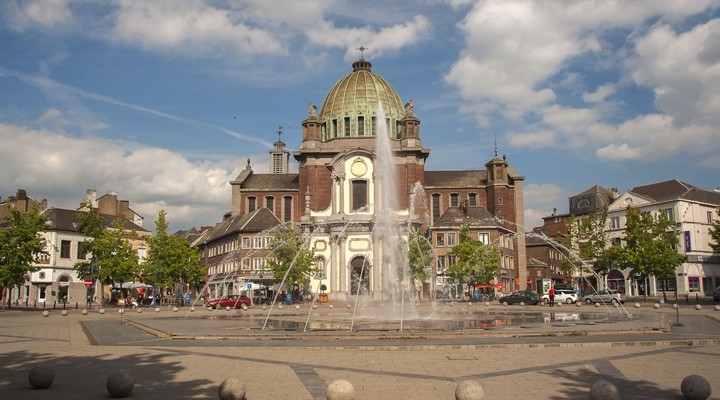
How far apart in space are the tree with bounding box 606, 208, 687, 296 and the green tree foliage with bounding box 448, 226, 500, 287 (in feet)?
39.2

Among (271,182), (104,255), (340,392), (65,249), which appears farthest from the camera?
(271,182)

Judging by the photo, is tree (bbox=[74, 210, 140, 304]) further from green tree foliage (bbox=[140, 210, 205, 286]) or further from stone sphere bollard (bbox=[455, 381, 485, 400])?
stone sphere bollard (bbox=[455, 381, 485, 400])

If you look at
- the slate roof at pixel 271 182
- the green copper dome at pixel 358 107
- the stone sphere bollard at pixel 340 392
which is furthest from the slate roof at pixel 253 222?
the stone sphere bollard at pixel 340 392

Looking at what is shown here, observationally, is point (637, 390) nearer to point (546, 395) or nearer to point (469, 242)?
point (546, 395)

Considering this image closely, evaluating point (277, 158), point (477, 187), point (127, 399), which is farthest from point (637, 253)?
point (277, 158)

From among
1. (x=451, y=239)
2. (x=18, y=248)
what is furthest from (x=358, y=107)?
(x=18, y=248)

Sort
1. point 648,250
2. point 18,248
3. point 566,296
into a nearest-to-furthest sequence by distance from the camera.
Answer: point 18,248, point 566,296, point 648,250

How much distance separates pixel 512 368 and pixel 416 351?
4.00 m

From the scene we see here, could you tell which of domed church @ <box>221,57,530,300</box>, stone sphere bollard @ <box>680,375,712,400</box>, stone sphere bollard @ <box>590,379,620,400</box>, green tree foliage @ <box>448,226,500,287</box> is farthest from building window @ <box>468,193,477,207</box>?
stone sphere bollard @ <box>590,379,620,400</box>

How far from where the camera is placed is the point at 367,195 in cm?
7506

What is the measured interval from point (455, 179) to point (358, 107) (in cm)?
1713

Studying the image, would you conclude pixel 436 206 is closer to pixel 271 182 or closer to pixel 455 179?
pixel 455 179

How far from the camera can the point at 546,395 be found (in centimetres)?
1123

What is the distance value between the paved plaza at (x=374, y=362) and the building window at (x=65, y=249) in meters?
52.2
